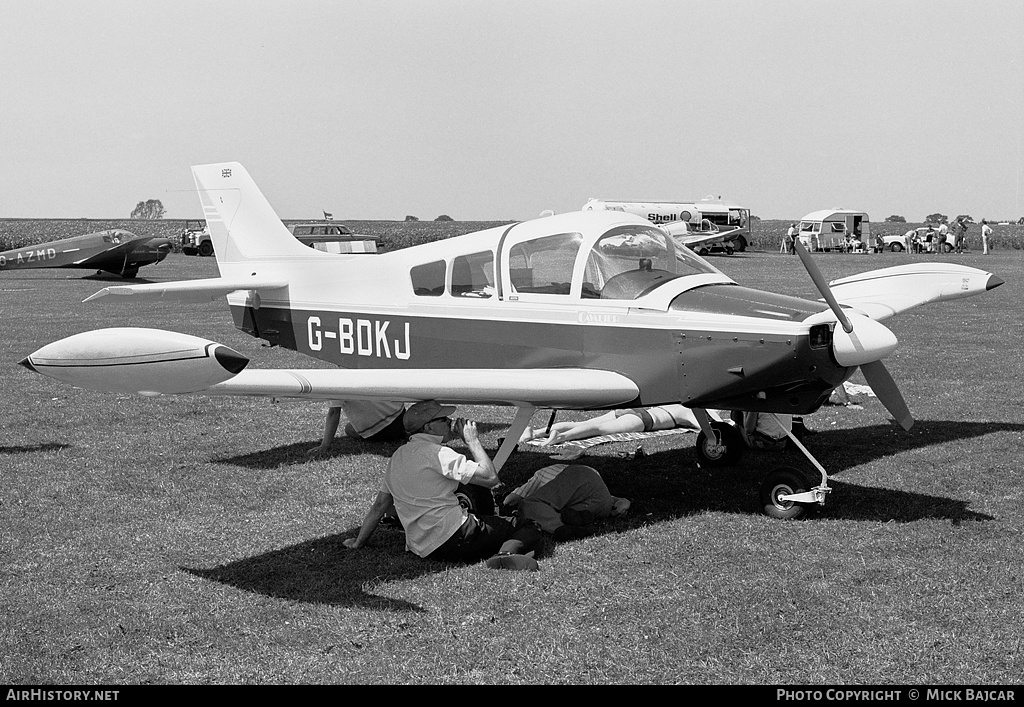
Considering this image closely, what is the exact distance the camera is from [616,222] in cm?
834

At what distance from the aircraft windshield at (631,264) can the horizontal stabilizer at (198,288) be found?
421 cm

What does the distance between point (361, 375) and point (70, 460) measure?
166 inches

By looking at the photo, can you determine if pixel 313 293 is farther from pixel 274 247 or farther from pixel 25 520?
pixel 25 520

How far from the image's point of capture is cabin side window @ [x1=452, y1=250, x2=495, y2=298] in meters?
8.77

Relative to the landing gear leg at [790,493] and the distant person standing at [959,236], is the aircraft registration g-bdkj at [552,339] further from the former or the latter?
the distant person standing at [959,236]

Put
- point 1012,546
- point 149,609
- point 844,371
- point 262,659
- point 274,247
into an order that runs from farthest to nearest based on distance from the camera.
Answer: point 274,247, point 844,371, point 1012,546, point 149,609, point 262,659

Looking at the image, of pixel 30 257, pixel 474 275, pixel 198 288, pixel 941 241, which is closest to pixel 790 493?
pixel 474 275

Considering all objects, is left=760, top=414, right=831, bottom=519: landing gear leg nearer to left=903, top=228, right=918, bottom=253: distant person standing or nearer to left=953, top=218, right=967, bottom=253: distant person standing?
left=953, top=218, right=967, bottom=253: distant person standing

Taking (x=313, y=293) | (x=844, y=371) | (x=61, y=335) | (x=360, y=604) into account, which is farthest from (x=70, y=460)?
(x=61, y=335)

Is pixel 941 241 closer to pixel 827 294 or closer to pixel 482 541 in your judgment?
pixel 827 294

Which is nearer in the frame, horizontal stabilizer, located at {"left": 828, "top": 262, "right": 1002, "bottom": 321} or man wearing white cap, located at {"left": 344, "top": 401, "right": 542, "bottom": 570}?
man wearing white cap, located at {"left": 344, "top": 401, "right": 542, "bottom": 570}

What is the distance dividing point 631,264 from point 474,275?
1493 millimetres

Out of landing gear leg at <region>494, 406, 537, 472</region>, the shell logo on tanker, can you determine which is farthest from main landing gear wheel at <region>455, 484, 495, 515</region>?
the shell logo on tanker

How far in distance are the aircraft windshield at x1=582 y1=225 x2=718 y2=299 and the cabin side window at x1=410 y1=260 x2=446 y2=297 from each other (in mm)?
1603
